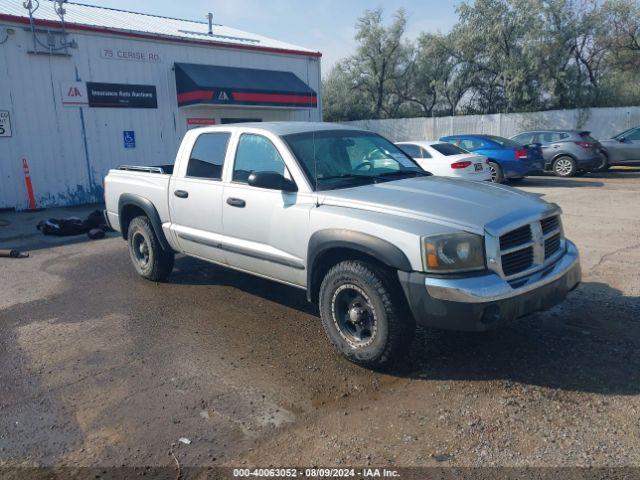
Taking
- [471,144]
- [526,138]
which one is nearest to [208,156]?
[471,144]

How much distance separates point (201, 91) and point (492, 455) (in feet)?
46.8

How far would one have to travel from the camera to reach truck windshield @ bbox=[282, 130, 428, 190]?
4.51 m

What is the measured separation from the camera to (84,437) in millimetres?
3266

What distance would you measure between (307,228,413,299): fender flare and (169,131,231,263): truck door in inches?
52.0

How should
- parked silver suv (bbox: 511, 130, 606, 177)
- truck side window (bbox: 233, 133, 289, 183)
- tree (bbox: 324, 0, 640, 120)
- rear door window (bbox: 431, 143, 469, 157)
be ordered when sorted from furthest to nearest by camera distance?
tree (bbox: 324, 0, 640, 120)
parked silver suv (bbox: 511, 130, 606, 177)
rear door window (bbox: 431, 143, 469, 157)
truck side window (bbox: 233, 133, 289, 183)

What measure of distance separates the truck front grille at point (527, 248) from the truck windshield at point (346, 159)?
1310 millimetres

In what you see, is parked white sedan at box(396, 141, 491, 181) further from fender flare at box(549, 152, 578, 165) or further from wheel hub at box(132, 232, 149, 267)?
wheel hub at box(132, 232, 149, 267)

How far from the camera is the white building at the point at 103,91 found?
13.3 metres

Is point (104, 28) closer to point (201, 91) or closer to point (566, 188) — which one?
point (201, 91)

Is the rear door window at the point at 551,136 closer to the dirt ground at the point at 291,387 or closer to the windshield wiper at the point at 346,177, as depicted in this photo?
the dirt ground at the point at 291,387

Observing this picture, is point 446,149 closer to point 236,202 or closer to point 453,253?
point 236,202

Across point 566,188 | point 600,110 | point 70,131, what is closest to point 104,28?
point 70,131

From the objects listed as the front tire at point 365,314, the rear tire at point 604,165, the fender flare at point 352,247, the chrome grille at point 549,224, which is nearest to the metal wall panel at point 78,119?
the fender flare at point 352,247

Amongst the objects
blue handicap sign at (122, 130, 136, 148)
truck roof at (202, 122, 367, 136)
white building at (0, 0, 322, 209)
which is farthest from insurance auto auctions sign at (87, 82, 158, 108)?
truck roof at (202, 122, 367, 136)
